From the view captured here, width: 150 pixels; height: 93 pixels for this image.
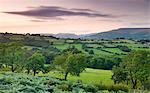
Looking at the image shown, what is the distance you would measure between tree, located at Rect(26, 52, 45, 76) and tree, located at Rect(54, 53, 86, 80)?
1037mm

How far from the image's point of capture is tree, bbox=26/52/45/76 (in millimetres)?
25692

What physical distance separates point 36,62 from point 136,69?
739cm

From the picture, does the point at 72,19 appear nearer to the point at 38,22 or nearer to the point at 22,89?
the point at 38,22

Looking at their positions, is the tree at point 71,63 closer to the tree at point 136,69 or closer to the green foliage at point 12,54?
the tree at point 136,69

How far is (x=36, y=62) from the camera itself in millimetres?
26203

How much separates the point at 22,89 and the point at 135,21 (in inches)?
568

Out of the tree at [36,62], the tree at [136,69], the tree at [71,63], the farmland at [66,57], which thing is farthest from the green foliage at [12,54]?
the tree at [136,69]

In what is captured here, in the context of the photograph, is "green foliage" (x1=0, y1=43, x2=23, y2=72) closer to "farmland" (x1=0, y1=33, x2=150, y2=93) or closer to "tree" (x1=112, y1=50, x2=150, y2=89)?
"farmland" (x1=0, y1=33, x2=150, y2=93)

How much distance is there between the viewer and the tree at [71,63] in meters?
25.4

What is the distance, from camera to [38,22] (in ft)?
81.1

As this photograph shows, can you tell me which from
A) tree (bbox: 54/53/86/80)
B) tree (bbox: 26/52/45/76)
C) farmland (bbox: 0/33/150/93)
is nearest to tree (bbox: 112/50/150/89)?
farmland (bbox: 0/33/150/93)

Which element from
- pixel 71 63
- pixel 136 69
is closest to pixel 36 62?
pixel 71 63

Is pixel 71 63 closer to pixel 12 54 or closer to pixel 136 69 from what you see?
pixel 136 69

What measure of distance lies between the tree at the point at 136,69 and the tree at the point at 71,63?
8.16ft
